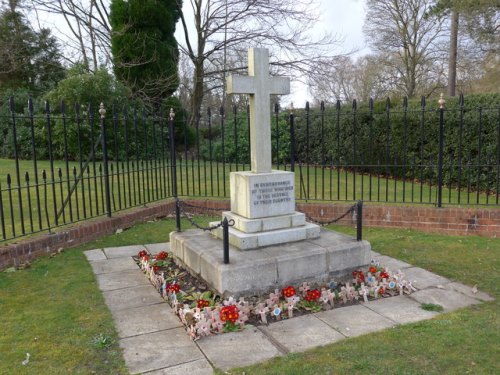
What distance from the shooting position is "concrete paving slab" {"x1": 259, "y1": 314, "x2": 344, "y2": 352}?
3.29m

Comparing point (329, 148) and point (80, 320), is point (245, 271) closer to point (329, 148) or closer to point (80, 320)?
point (80, 320)

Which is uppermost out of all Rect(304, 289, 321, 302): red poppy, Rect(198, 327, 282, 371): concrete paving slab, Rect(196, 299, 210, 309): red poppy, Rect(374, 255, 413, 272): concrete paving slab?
Rect(196, 299, 210, 309): red poppy

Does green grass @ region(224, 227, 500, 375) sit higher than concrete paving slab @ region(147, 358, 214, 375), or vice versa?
green grass @ region(224, 227, 500, 375)

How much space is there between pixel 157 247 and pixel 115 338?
276 centimetres

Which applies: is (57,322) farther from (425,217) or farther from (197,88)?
(197,88)

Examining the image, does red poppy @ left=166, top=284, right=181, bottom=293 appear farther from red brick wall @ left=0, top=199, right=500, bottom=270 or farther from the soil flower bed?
red brick wall @ left=0, top=199, right=500, bottom=270

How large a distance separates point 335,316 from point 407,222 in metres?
3.77

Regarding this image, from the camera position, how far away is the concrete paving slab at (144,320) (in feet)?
11.7

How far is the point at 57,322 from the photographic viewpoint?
3.70 metres

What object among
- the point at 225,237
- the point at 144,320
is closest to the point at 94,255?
the point at 144,320

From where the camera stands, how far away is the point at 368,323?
364cm

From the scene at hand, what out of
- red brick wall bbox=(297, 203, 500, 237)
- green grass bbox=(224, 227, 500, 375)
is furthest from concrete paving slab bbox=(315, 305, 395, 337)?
red brick wall bbox=(297, 203, 500, 237)

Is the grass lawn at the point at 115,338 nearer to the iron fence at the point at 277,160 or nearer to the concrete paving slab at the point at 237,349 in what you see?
the concrete paving slab at the point at 237,349

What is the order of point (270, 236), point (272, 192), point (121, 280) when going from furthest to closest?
point (121, 280) → point (272, 192) → point (270, 236)
